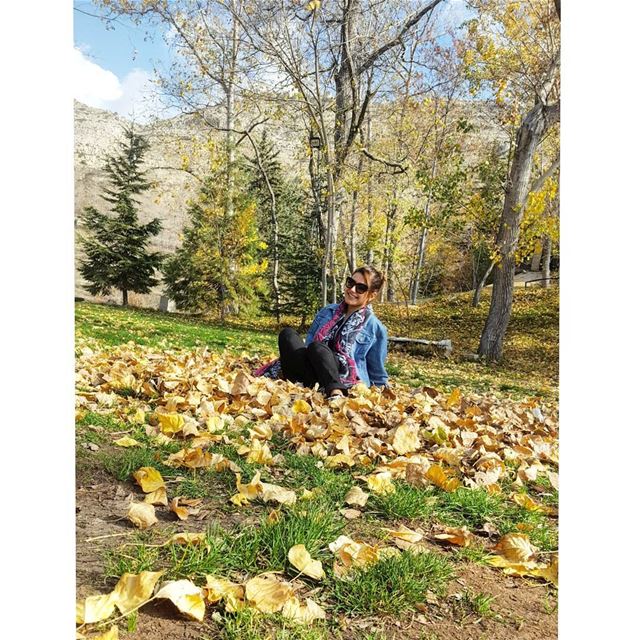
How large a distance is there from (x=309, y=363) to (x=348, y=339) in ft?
0.85

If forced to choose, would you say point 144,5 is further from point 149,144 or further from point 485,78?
point 149,144

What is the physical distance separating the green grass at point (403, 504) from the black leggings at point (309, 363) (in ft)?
3.78

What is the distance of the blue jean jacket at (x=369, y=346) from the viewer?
2.82 meters

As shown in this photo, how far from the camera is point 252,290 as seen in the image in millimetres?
10859

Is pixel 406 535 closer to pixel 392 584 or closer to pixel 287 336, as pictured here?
pixel 392 584

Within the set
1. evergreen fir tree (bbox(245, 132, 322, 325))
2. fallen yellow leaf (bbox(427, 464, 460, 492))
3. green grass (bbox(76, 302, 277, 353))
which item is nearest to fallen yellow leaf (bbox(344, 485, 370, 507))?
fallen yellow leaf (bbox(427, 464, 460, 492))

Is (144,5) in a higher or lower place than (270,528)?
higher

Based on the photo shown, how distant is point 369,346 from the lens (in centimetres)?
285

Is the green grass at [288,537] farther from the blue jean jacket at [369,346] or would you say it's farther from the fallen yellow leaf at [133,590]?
the blue jean jacket at [369,346]

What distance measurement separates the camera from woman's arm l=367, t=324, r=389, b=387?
9.38 ft

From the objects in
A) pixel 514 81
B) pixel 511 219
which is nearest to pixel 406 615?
pixel 514 81

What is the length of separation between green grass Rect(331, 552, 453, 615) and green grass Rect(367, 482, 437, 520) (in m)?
0.22
